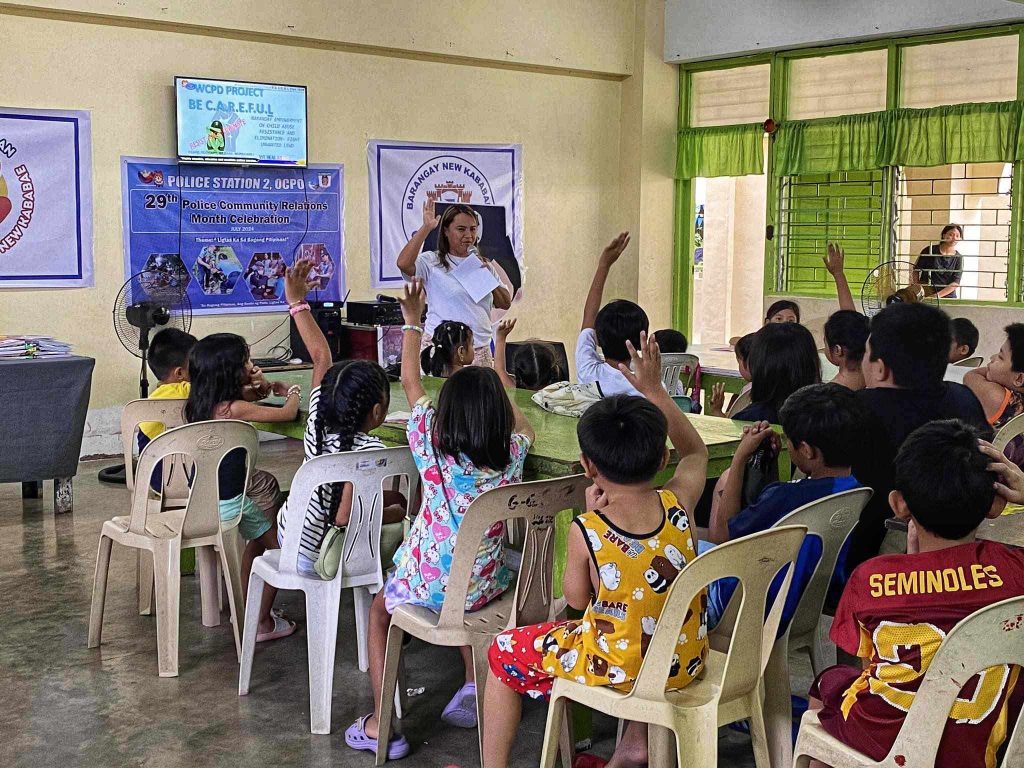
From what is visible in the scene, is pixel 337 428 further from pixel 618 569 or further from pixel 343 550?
pixel 618 569

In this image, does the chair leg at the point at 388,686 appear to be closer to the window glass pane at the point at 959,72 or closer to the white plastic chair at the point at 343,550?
the white plastic chair at the point at 343,550

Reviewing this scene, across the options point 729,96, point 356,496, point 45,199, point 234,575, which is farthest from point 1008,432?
point 729,96

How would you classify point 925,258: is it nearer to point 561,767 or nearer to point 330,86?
point 330,86

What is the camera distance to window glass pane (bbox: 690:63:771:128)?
29.6ft

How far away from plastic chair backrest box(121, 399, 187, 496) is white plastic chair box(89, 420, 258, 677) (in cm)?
30

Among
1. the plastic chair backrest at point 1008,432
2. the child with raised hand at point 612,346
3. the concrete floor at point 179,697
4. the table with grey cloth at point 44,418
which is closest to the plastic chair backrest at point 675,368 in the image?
the child with raised hand at point 612,346

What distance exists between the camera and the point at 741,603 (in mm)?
2398

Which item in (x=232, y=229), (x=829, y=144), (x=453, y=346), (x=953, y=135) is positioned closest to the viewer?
(x=453, y=346)

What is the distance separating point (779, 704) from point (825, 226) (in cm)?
644

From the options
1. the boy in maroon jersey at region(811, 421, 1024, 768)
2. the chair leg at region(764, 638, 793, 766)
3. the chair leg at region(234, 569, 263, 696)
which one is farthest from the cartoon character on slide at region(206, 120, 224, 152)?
the boy in maroon jersey at region(811, 421, 1024, 768)

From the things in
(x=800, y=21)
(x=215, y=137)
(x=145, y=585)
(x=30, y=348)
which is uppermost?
(x=800, y=21)

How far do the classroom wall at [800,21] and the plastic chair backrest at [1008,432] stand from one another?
448cm

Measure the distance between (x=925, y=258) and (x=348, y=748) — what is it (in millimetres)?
6163

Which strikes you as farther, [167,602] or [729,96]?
[729,96]
